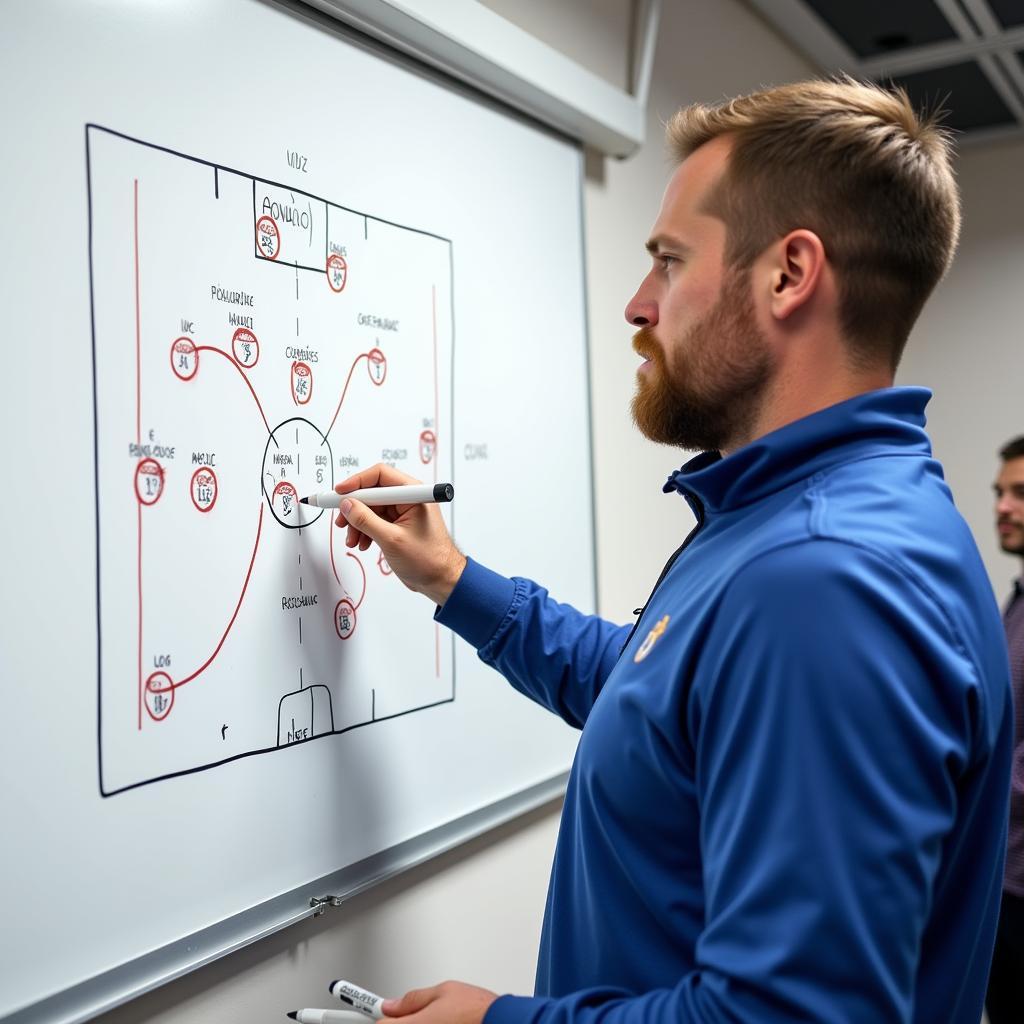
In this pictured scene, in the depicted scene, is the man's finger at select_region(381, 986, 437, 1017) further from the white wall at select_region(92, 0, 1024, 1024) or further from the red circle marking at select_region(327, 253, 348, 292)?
the red circle marking at select_region(327, 253, 348, 292)

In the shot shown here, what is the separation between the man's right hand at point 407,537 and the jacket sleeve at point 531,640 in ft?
0.07

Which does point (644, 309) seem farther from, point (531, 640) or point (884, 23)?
point (884, 23)

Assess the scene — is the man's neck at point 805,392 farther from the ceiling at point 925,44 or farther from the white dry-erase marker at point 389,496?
the ceiling at point 925,44

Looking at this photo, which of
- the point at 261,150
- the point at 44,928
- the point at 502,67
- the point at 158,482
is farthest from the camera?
the point at 502,67

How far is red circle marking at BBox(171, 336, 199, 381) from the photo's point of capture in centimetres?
97

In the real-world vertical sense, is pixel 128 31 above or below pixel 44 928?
above

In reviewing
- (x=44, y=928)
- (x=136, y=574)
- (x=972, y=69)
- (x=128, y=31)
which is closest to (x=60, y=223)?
(x=128, y=31)

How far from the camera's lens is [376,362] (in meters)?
1.21

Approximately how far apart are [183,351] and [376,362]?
28cm

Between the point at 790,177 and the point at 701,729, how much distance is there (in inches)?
19.0

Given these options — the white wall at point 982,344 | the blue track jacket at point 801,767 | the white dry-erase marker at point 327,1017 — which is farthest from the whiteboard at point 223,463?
the white wall at point 982,344

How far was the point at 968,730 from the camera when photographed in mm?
719

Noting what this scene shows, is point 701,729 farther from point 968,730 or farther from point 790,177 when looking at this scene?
point 790,177

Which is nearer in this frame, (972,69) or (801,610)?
(801,610)
